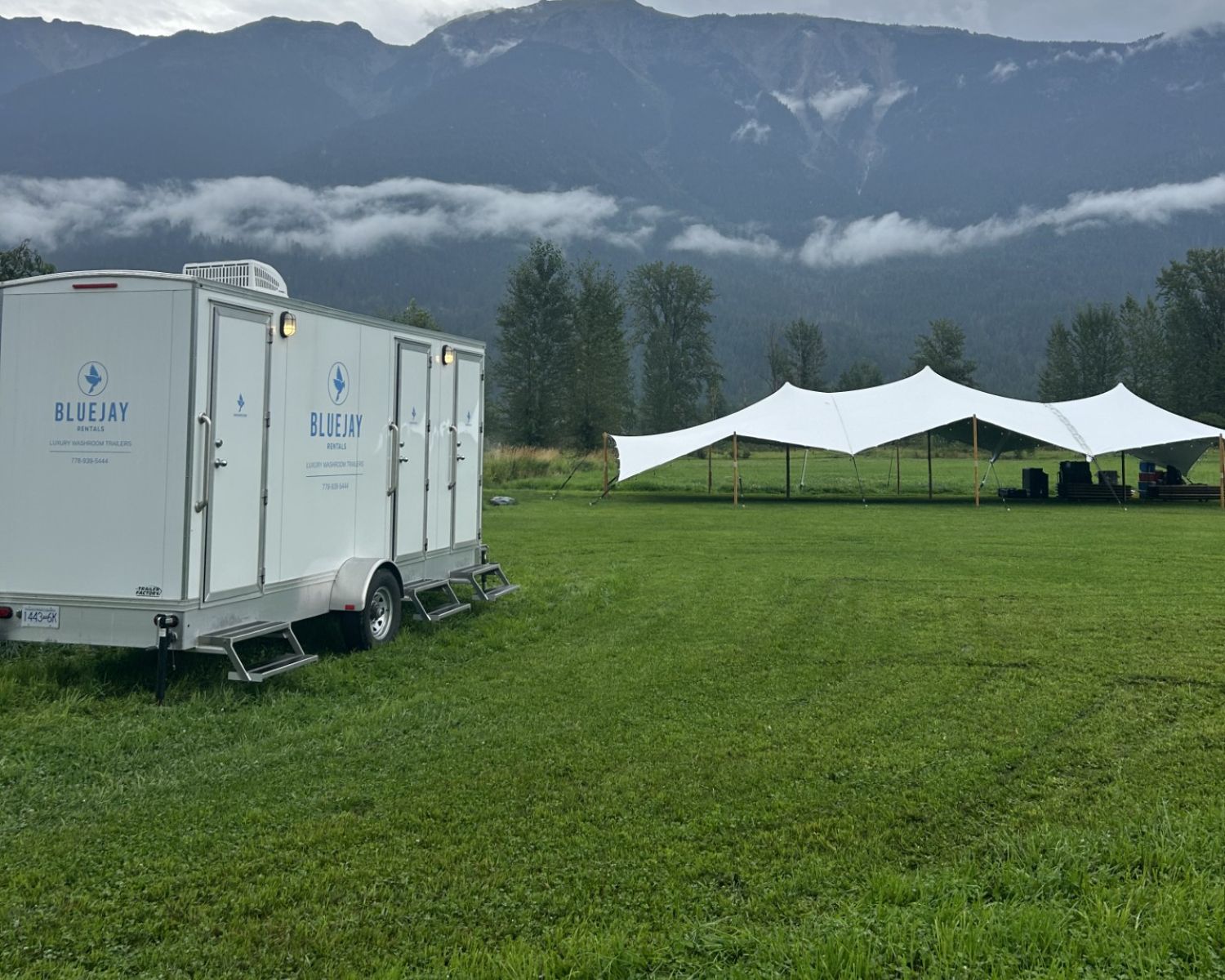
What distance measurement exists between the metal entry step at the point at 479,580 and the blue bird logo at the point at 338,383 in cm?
237

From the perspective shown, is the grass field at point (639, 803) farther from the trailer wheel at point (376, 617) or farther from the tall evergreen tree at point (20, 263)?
the tall evergreen tree at point (20, 263)

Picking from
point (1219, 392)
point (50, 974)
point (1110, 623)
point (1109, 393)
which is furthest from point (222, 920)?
point (1219, 392)

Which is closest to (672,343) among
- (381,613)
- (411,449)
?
(411,449)

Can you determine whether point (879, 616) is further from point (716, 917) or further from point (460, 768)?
point (716, 917)

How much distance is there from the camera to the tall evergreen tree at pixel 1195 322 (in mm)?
69938

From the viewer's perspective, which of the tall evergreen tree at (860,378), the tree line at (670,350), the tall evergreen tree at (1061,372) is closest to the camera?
the tree line at (670,350)

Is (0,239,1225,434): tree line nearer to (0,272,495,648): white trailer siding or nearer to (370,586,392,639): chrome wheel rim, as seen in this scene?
(370,586,392,639): chrome wheel rim

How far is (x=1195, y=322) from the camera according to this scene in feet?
234

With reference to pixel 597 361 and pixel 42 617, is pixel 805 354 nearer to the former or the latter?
pixel 597 361

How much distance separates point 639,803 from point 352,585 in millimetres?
3806

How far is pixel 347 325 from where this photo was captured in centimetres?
782

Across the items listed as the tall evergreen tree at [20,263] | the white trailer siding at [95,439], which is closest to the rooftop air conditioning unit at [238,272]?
the white trailer siding at [95,439]

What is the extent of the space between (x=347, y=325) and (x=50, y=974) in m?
5.53

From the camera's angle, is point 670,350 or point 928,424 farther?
point 670,350
